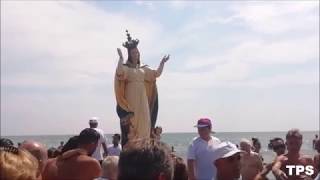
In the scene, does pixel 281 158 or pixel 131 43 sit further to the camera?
pixel 131 43

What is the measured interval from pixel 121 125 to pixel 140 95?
710 millimetres

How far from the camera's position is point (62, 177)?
478 centimetres

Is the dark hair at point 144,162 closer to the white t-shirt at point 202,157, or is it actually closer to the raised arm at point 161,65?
the white t-shirt at point 202,157

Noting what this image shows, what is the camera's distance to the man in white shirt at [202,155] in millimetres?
7320

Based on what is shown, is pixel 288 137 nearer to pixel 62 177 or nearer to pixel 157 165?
pixel 62 177

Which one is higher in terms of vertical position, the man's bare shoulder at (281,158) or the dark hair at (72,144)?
the dark hair at (72,144)

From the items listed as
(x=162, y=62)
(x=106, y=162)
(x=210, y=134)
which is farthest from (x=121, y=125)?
(x=106, y=162)

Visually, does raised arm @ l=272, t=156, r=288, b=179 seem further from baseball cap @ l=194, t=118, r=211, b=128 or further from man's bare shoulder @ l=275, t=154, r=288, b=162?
baseball cap @ l=194, t=118, r=211, b=128

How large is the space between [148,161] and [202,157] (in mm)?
4173

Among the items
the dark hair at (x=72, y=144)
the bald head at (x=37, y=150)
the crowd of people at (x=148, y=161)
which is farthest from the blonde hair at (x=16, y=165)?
the dark hair at (x=72, y=144)

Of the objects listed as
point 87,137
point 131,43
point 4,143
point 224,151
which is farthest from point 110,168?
point 131,43

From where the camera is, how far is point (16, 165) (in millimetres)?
3543

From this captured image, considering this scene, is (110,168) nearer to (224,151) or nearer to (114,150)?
(224,151)

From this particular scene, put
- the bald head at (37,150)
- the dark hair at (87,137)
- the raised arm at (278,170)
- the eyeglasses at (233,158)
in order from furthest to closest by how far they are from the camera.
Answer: the raised arm at (278,170), the dark hair at (87,137), the bald head at (37,150), the eyeglasses at (233,158)
